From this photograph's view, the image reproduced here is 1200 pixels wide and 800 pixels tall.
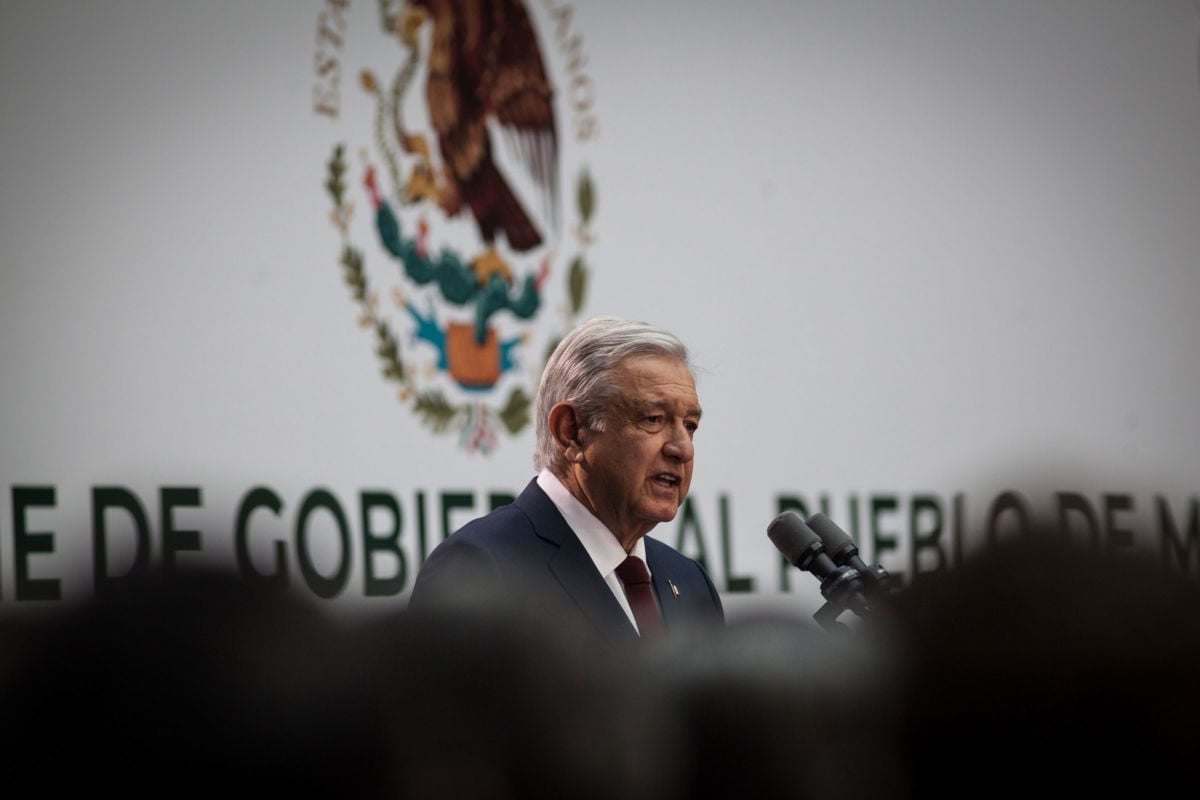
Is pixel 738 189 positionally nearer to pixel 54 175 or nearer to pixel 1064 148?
pixel 1064 148

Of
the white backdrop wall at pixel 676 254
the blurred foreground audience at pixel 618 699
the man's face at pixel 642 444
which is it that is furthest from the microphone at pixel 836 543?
the white backdrop wall at pixel 676 254

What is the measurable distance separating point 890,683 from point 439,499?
388cm

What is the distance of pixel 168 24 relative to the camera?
13.5ft

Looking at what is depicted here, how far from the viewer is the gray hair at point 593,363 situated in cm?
232

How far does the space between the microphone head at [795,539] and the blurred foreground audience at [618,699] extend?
120 centimetres

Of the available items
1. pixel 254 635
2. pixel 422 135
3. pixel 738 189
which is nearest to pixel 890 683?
pixel 254 635

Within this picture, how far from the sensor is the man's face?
7.48 ft

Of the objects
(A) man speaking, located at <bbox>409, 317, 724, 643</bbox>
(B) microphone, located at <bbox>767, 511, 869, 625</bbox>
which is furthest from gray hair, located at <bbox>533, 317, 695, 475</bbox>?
(B) microphone, located at <bbox>767, 511, 869, 625</bbox>

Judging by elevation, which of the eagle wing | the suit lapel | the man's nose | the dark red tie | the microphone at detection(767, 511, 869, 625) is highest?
the eagle wing

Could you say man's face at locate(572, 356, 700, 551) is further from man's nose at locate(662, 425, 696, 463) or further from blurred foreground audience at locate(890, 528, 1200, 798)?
blurred foreground audience at locate(890, 528, 1200, 798)

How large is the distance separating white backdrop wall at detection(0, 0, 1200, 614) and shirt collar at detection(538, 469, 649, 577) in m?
0.93

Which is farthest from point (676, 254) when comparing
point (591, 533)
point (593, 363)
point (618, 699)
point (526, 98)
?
point (618, 699)

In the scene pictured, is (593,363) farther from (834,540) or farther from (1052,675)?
(1052,675)

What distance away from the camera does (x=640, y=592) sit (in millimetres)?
2152
